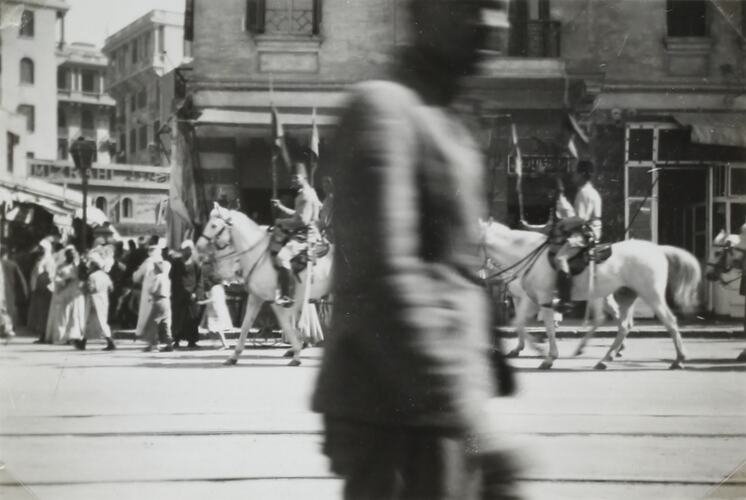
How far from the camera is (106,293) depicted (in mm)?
7383

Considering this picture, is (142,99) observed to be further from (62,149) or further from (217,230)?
(217,230)

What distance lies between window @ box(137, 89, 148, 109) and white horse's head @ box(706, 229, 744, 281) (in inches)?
207

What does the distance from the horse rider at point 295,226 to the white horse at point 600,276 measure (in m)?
2.18

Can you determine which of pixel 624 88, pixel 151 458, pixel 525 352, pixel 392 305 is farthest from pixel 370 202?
pixel 525 352

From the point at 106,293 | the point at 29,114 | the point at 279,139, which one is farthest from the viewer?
the point at 106,293

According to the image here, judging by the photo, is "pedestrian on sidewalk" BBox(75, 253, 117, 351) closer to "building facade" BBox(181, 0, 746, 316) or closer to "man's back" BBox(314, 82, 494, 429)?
"building facade" BBox(181, 0, 746, 316)

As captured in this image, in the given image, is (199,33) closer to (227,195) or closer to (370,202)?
(227,195)

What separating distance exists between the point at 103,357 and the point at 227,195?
1.89 metres

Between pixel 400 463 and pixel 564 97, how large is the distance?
253 inches

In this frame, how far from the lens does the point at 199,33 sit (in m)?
5.71

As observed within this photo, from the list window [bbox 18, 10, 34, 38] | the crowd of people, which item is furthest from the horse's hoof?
window [bbox 18, 10, 34, 38]

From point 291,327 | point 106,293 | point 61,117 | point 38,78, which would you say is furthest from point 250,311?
point 38,78

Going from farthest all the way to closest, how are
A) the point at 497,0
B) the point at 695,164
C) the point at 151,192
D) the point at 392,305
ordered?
the point at 695,164, the point at 151,192, the point at 497,0, the point at 392,305

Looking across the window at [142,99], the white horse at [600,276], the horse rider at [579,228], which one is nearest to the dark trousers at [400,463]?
the window at [142,99]
